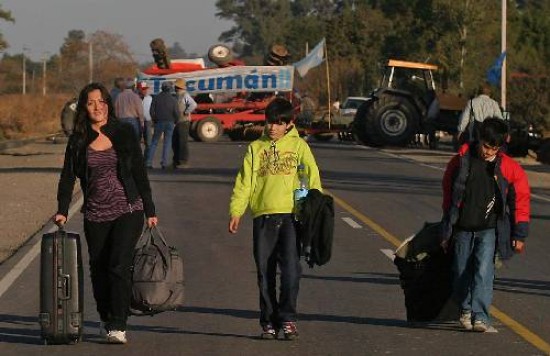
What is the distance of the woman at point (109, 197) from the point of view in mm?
10164

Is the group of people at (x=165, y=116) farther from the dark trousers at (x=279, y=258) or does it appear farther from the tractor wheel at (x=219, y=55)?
the tractor wheel at (x=219, y=55)

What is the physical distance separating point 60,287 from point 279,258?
147 cm

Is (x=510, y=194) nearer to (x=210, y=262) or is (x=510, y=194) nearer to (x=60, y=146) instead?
(x=210, y=262)

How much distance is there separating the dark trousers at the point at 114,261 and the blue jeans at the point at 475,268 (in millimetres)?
2261

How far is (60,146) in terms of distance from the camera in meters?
48.5

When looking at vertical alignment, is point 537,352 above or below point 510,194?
below

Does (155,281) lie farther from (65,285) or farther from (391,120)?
(391,120)

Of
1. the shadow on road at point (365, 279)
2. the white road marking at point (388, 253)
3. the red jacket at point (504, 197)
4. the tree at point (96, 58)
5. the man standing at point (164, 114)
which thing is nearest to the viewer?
the red jacket at point (504, 197)

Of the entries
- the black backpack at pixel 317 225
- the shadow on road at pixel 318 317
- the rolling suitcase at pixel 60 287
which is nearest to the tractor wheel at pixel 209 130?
the shadow on road at pixel 318 317

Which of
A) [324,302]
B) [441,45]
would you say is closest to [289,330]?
[324,302]

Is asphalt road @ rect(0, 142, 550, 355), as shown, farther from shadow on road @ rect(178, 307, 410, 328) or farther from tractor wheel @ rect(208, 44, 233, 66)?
tractor wheel @ rect(208, 44, 233, 66)

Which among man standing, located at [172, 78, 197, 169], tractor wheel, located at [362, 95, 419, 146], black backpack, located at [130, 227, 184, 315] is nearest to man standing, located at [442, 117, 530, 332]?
black backpack, located at [130, 227, 184, 315]

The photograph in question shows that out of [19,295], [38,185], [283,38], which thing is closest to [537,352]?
[19,295]

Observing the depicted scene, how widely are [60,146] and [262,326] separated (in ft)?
127
